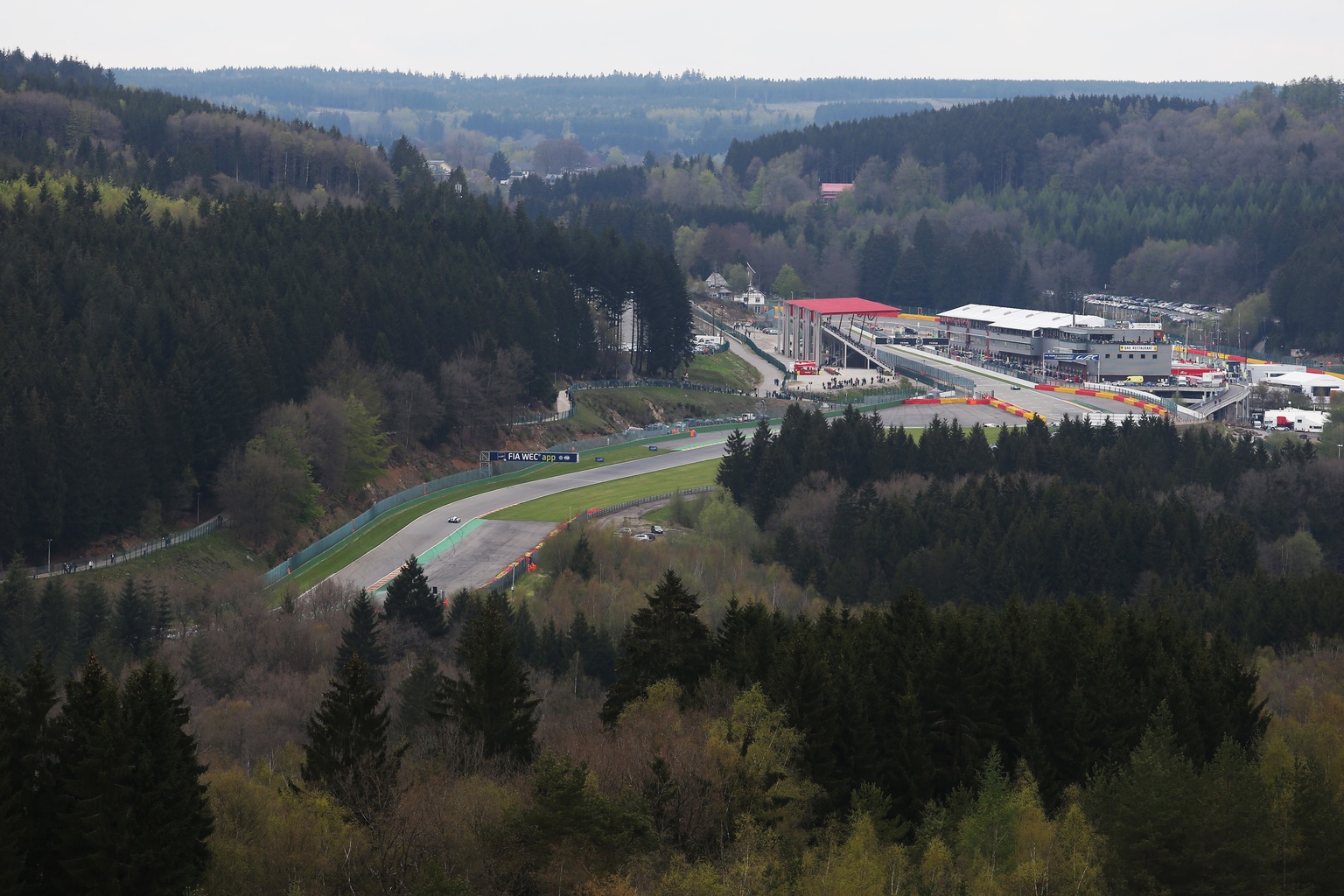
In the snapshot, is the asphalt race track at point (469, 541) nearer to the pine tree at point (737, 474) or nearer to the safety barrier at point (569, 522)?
the safety barrier at point (569, 522)

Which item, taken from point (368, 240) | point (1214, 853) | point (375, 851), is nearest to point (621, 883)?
point (375, 851)

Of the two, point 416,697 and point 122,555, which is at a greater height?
point 416,697

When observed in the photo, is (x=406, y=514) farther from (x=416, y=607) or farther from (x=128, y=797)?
(x=128, y=797)

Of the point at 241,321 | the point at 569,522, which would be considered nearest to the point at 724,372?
the point at 241,321

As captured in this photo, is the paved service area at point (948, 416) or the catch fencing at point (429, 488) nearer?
the catch fencing at point (429, 488)

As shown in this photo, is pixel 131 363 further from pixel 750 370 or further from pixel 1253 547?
pixel 750 370

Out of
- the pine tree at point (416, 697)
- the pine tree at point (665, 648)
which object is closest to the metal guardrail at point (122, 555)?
the pine tree at point (416, 697)

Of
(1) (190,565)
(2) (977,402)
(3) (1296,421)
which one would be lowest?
(2) (977,402)
